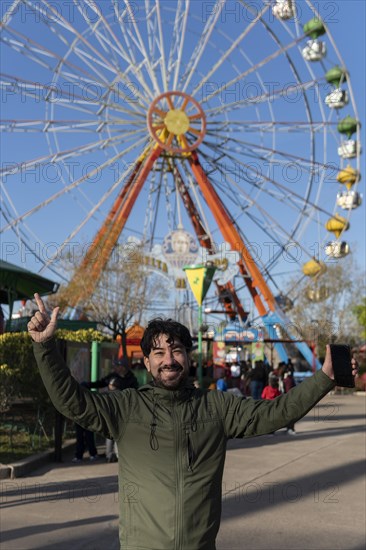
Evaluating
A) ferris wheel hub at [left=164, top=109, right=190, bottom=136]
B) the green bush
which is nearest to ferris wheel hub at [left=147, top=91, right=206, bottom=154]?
ferris wheel hub at [left=164, top=109, right=190, bottom=136]

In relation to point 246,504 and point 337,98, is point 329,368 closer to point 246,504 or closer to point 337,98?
point 246,504

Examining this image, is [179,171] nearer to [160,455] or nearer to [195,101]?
[195,101]

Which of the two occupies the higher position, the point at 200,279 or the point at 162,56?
the point at 162,56

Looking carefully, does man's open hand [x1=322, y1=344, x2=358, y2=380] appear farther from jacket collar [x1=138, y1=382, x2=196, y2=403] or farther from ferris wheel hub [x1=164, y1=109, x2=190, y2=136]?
ferris wheel hub [x1=164, y1=109, x2=190, y2=136]

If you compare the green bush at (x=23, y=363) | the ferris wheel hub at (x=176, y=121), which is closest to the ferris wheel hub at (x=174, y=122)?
the ferris wheel hub at (x=176, y=121)

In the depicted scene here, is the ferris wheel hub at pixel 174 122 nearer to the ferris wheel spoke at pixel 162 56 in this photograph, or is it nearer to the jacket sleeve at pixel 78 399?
the ferris wheel spoke at pixel 162 56

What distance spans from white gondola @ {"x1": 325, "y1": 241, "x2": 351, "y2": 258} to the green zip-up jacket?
22869 millimetres

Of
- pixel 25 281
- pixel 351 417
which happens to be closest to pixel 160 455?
pixel 25 281

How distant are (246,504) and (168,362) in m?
4.64

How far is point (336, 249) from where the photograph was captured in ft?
81.7

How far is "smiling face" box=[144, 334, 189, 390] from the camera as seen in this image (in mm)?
2566

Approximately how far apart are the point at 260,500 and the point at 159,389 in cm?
484

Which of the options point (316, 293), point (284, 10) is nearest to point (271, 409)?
point (284, 10)

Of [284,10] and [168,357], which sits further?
[284,10]
